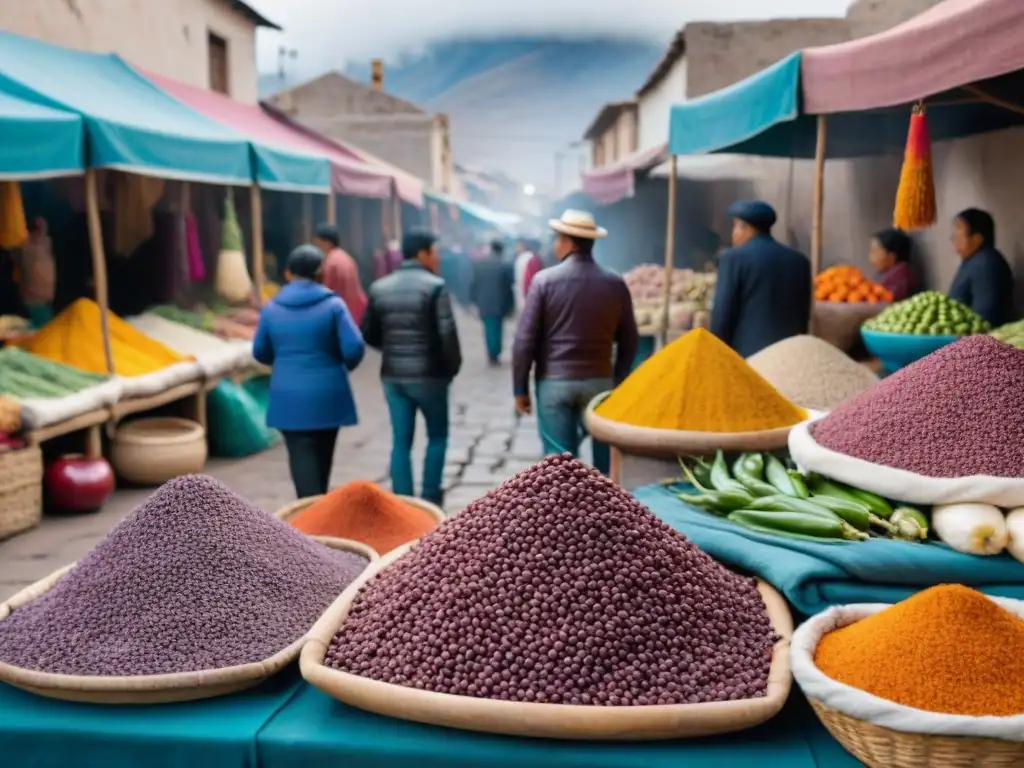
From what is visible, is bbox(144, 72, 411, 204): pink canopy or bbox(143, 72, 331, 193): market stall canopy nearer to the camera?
bbox(143, 72, 331, 193): market stall canopy

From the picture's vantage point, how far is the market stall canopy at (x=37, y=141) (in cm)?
513

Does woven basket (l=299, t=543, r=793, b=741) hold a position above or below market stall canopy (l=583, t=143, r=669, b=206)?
below

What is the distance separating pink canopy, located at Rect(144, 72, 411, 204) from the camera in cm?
1045

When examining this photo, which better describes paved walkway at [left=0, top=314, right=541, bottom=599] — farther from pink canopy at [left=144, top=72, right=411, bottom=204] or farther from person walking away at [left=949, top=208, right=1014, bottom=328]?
person walking away at [left=949, top=208, right=1014, bottom=328]

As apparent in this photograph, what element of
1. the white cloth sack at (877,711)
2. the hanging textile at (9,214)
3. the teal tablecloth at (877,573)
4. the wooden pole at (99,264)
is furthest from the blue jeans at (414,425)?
the white cloth sack at (877,711)

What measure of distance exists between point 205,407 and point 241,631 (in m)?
5.63

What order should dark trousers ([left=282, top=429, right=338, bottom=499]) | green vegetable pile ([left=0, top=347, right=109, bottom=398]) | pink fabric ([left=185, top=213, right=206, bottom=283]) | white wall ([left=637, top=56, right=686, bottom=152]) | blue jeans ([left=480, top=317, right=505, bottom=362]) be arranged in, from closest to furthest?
dark trousers ([left=282, top=429, right=338, bottom=499])
green vegetable pile ([left=0, top=347, right=109, bottom=398])
pink fabric ([left=185, top=213, right=206, bottom=283])
blue jeans ([left=480, top=317, right=505, bottom=362])
white wall ([left=637, top=56, right=686, bottom=152])

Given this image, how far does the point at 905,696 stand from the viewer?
5.17 ft

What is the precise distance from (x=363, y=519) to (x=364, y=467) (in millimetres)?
3900

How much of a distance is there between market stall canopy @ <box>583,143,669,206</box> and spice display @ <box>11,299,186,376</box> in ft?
19.5

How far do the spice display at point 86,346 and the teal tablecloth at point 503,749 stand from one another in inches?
202

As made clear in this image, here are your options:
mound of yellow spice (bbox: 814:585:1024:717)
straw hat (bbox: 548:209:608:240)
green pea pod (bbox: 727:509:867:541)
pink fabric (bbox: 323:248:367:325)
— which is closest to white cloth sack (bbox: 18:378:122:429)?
straw hat (bbox: 548:209:608:240)

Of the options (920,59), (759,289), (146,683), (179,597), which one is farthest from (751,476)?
(759,289)

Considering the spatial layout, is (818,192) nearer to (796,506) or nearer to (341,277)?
(796,506)
